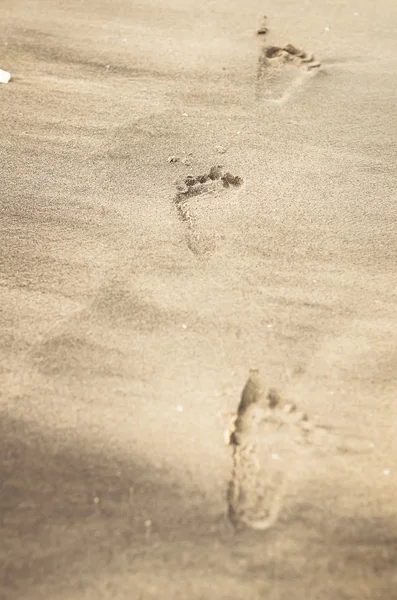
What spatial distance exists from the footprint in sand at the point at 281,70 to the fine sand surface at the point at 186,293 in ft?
0.06

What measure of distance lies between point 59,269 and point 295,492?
119 centimetres

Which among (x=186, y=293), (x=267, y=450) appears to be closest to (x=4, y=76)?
(x=186, y=293)

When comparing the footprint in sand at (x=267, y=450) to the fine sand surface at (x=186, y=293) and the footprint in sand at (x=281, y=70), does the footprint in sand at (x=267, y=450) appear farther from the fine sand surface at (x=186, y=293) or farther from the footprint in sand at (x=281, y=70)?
the footprint in sand at (x=281, y=70)

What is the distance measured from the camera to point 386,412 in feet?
5.91

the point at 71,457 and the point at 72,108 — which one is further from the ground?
the point at 72,108

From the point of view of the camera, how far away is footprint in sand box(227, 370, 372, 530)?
5.30 ft

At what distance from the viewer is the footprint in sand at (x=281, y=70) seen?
283 centimetres

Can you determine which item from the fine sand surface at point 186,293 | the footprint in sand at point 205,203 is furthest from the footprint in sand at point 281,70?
the footprint in sand at point 205,203

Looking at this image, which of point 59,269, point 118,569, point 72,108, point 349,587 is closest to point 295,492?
point 349,587

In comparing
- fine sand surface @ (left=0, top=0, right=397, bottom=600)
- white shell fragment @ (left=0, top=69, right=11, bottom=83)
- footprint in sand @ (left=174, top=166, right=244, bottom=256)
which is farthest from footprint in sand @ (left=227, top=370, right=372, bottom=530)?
white shell fragment @ (left=0, top=69, right=11, bottom=83)

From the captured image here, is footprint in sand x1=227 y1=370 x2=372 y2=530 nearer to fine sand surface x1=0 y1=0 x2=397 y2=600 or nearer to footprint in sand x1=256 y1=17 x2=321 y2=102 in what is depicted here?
fine sand surface x1=0 y1=0 x2=397 y2=600

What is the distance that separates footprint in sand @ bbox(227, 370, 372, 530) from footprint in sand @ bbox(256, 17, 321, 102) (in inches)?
66.1

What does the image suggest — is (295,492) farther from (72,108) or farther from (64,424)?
(72,108)

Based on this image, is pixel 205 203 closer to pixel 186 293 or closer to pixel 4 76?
pixel 186 293
